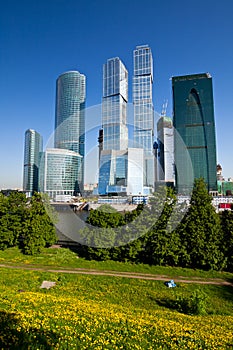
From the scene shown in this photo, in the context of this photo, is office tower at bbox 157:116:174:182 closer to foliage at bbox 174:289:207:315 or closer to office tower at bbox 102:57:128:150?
office tower at bbox 102:57:128:150

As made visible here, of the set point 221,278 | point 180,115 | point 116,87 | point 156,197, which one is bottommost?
point 221,278

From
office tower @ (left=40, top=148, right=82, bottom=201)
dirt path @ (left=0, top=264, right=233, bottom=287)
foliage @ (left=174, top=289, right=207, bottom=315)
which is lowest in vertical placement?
dirt path @ (left=0, top=264, right=233, bottom=287)

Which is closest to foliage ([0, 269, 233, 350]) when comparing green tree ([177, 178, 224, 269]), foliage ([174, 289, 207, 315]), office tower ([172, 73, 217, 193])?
foliage ([174, 289, 207, 315])

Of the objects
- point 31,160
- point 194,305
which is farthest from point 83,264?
point 31,160

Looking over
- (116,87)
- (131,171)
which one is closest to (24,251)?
(131,171)

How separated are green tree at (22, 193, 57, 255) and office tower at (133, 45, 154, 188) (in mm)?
63767

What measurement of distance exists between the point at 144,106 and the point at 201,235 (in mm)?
90996

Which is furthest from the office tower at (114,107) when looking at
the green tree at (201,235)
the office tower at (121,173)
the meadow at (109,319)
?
the meadow at (109,319)

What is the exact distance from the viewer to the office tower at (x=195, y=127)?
11250 centimetres

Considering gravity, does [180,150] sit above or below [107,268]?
above

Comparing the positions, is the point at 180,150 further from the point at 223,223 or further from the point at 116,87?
the point at 223,223

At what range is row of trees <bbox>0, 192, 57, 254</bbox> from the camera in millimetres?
18606

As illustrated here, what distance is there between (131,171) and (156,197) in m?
69.3

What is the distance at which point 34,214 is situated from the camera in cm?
1977
